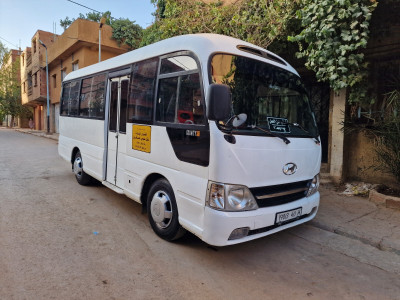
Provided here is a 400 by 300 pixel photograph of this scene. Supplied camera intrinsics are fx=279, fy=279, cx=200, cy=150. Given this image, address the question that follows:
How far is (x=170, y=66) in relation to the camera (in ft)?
11.6

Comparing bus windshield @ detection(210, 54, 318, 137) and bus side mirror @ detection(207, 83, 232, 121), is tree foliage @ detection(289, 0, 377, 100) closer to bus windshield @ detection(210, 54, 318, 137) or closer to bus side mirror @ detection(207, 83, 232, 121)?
bus windshield @ detection(210, 54, 318, 137)

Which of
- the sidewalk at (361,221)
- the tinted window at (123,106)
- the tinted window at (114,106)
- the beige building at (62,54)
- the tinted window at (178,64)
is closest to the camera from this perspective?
the tinted window at (178,64)

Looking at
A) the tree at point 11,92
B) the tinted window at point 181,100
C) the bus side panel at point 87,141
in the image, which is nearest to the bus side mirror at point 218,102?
the tinted window at point 181,100

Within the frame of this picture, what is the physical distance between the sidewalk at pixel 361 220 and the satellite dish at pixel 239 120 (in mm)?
2466

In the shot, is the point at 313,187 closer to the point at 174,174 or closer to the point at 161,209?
the point at 174,174

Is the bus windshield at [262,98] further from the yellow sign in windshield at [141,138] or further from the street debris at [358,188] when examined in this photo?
the street debris at [358,188]

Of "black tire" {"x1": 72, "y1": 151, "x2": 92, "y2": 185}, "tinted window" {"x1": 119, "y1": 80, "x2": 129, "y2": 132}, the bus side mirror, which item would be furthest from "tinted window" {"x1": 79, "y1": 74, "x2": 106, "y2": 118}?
the bus side mirror

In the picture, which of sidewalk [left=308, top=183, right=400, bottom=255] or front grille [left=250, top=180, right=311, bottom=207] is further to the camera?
sidewalk [left=308, top=183, right=400, bottom=255]

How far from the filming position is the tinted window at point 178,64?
3189mm

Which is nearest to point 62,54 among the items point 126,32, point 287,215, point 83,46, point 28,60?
point 83,46

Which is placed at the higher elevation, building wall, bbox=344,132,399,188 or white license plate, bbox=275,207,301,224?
building wall, bbox=344,132,399,188

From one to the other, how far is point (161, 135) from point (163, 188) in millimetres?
689

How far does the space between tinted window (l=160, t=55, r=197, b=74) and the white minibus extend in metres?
0.01

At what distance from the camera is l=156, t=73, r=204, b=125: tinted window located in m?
3.06
